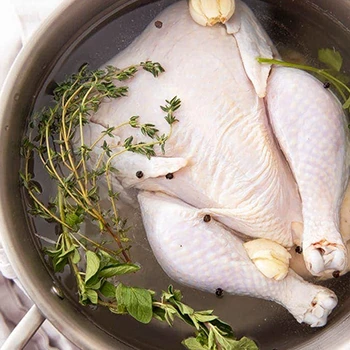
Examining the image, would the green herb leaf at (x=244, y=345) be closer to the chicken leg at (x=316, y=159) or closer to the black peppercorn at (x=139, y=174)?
the chicken leg at (x=316, y=159)

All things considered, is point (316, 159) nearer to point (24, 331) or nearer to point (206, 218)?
point (206, 218)

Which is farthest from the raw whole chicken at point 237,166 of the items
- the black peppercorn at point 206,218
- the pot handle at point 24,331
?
the pot handle at point 24,331

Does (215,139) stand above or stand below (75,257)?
above

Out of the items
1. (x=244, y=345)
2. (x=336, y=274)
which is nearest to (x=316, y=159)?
(x=336, y=274)

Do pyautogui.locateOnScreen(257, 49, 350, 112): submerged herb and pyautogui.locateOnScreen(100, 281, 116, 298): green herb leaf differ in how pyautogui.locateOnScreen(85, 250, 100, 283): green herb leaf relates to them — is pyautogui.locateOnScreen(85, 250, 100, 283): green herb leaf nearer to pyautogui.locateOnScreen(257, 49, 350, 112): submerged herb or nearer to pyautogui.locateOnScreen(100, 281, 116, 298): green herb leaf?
pyautogui.locateOnScreen(100, 281, 116, 298): green herb leaf

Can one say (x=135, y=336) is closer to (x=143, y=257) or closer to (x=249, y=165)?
(x=143, y=257)

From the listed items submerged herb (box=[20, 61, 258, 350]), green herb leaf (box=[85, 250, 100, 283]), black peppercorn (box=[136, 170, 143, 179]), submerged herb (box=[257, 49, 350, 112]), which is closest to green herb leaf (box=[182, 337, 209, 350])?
submerged herb (box=[20, 61, 258, 350])
